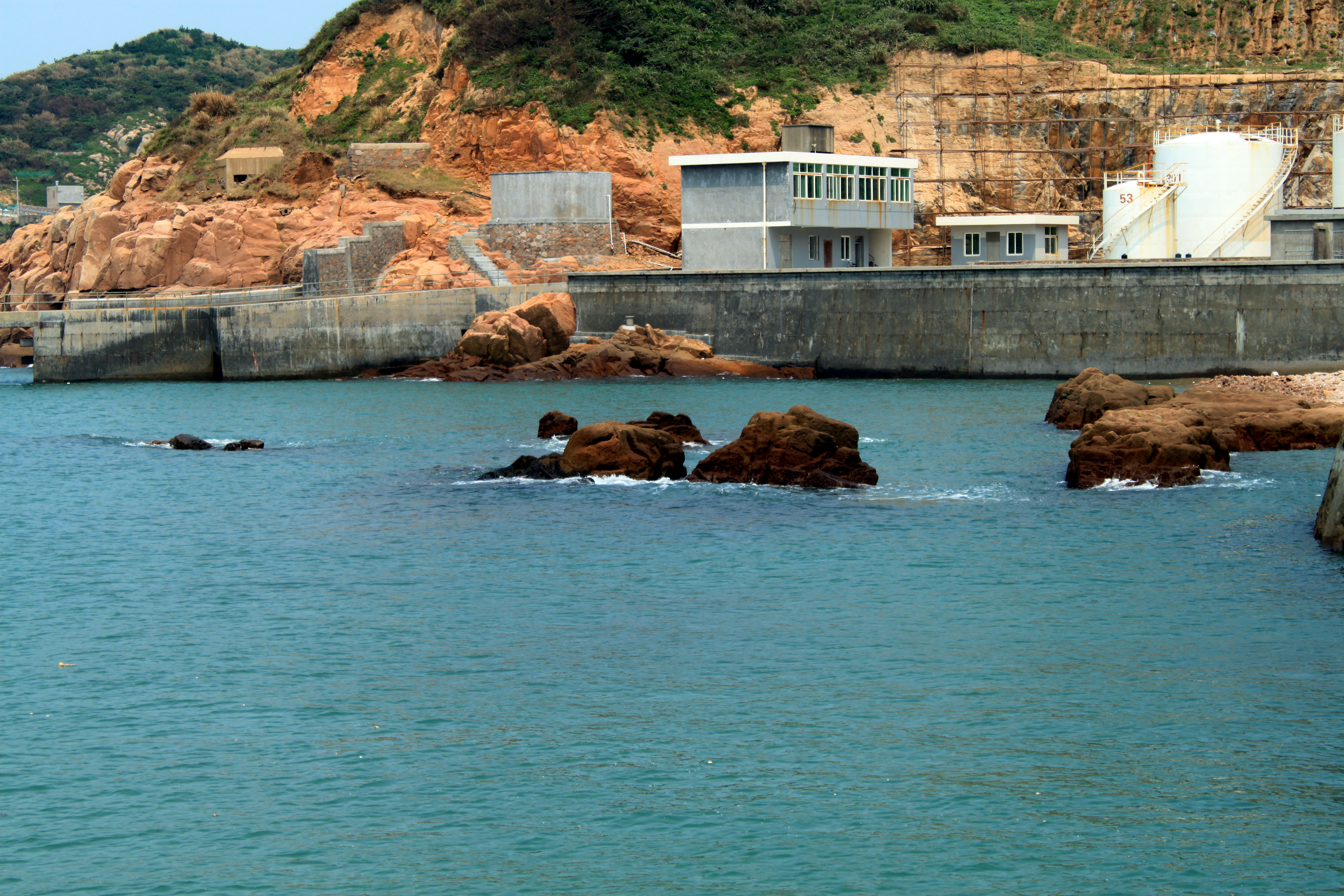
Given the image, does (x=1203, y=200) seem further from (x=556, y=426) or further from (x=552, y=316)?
(x=556, y=426)

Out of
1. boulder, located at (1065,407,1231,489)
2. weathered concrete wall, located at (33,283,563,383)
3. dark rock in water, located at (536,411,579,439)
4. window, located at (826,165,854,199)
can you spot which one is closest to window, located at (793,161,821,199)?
window, located at (826,165,854,199)

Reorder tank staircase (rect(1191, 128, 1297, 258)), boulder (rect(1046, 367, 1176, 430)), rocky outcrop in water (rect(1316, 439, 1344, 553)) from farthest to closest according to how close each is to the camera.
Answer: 1. tank staircase (rect(1191, 128, 1297, 258))
2. boulder (rect(1046, 367, 1176, 430))
3. rocky outcrop in water (rect(1316, 439, 1344, 553))

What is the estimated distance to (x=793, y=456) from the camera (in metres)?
30.1

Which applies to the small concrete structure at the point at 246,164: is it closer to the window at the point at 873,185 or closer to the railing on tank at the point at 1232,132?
the window at the point at 873,185

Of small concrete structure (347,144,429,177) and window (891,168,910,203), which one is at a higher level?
small concrete structure (347,144,429,177)

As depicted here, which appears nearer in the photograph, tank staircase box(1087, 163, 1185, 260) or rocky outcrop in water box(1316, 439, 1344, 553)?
rocky outcrop in water box(1316, 439, 1344, 553)

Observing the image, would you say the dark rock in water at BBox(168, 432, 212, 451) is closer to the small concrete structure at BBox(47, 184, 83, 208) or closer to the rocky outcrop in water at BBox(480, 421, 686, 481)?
the rocky outcrop in water at BBox(480, 421, 686, 481)

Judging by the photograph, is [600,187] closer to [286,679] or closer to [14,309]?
[14,309]

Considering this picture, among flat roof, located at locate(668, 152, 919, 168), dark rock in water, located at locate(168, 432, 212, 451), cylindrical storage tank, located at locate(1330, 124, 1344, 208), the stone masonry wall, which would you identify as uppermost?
flat roof, located at locate(668, 152, 919, 168)

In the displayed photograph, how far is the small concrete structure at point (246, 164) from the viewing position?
7056 cm

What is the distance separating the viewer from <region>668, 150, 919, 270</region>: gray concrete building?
61875 mm

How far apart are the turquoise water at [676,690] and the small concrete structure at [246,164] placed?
140 feet

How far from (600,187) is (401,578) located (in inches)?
1736

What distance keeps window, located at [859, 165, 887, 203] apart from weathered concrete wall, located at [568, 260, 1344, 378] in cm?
1036
